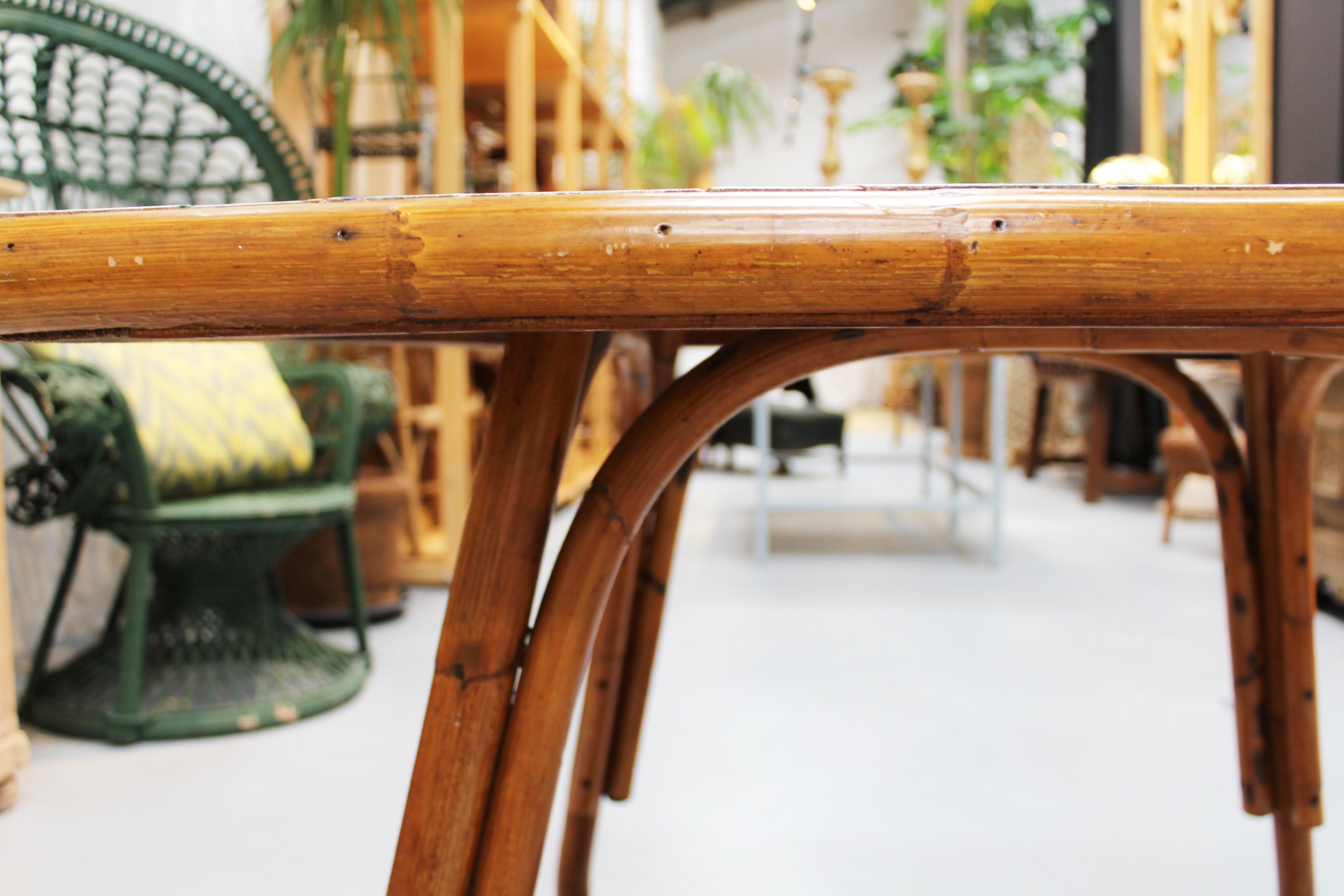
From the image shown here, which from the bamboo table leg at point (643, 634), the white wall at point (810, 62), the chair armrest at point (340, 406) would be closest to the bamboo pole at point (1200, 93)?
the chair armrest at point (340, 406)

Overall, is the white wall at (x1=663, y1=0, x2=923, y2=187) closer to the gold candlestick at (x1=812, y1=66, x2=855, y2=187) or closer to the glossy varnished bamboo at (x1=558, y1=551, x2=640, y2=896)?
the gold candlestick at (x1=812, y1=66, x2=855, y2=187)

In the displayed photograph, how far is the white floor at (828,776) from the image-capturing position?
970 millimetres

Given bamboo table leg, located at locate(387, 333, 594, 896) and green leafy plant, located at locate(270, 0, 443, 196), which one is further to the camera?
green leafy plant, located at locate(270, 0, 443, 196)

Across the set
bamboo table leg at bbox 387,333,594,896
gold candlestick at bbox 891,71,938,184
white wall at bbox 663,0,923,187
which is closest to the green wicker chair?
bamboo table leg at bbox 387,333,594,896

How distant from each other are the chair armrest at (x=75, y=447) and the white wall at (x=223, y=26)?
33.8 inches

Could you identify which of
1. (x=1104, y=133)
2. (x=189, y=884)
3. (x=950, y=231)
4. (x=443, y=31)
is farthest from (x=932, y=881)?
(x=1104, y=133)

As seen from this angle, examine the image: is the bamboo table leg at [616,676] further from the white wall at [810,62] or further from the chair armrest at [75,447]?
the white wall at [810,62]

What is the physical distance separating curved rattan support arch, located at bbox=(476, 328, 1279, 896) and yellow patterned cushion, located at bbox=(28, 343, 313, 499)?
111cm

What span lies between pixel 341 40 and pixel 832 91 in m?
1.75

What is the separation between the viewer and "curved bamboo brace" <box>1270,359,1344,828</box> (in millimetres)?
735

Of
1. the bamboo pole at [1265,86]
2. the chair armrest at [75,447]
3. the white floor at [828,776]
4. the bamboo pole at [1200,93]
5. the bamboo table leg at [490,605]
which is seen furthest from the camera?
the bamboo pole at [1200,93]

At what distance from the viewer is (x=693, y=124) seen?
6.45m

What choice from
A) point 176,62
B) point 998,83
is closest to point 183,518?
point 176,62

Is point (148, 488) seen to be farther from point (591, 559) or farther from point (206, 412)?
point (591, 559)
